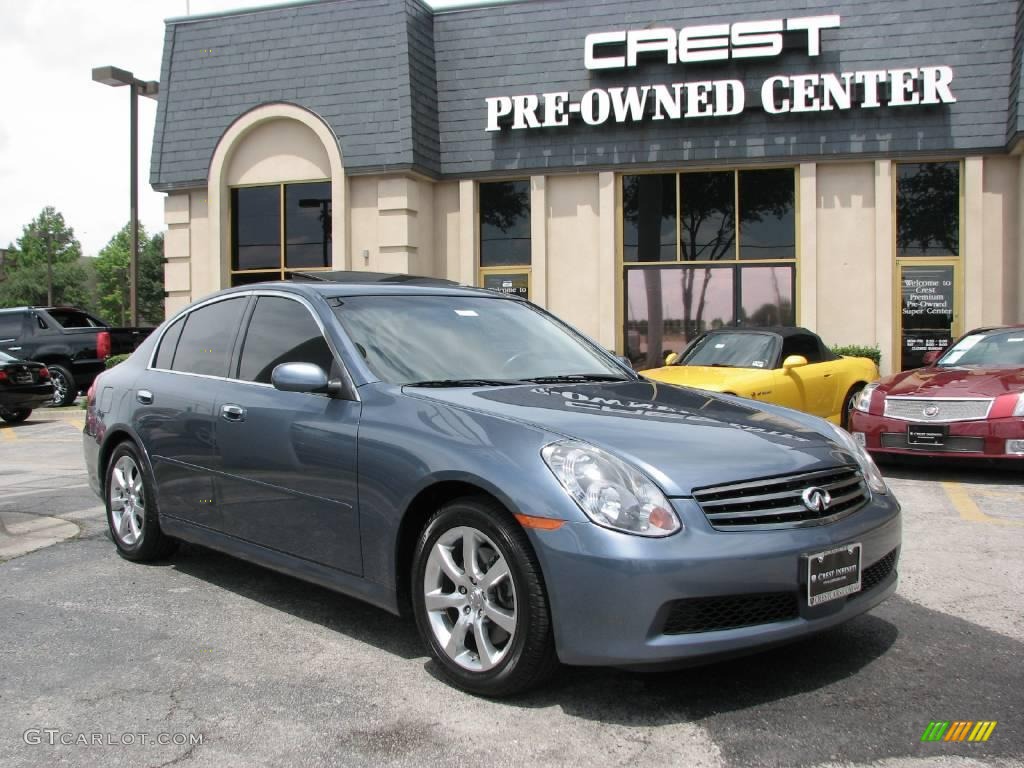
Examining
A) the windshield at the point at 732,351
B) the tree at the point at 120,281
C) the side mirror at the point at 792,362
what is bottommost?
the side mirror at the point at 792,362

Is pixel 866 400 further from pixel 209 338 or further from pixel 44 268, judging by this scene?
pixel 44 268

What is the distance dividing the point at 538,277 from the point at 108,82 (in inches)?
413

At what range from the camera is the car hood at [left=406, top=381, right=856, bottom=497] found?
330cm

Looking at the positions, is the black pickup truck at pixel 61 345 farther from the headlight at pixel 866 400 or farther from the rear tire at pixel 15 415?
the headlight at pixel 866 400

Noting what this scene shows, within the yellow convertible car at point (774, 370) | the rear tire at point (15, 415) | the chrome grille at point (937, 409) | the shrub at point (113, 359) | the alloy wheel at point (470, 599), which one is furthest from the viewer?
the shrub at point (113, 359)

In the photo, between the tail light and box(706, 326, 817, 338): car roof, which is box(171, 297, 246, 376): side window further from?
the tail light

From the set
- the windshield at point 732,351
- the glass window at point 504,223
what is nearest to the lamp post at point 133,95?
the glass window at point 504,223

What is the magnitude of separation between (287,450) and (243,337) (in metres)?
0.95

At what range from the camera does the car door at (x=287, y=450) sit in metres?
3.98

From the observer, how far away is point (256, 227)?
18516 millimetres

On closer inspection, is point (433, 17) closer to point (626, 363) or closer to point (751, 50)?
point (751, 50)

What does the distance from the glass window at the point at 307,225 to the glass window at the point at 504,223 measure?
2909mm

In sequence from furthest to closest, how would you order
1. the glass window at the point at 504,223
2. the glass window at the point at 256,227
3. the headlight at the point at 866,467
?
1. the glass window at the point at 256,227
2. the glass window at the point at 504,223
3. the headlight at the point at 866,467

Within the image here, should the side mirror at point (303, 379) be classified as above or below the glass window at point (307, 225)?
below
